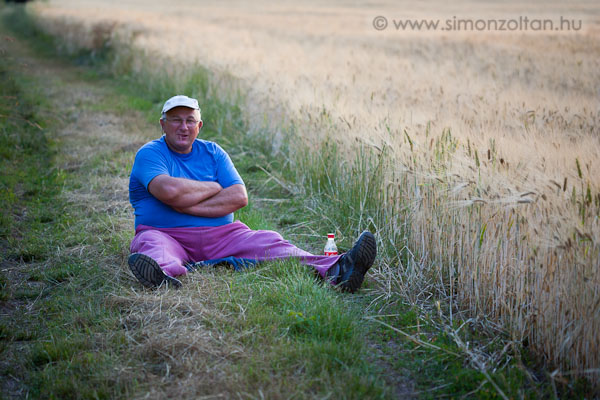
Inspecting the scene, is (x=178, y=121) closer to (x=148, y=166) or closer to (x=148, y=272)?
(x=148, y=166)

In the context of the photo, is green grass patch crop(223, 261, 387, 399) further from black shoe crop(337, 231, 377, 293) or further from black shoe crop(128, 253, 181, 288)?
black shoe crop(128, 253, 181, 288)

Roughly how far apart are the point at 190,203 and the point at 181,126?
0.61m

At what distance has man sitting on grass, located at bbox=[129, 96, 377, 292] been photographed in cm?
439

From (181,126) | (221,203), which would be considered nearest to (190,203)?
(221,203)

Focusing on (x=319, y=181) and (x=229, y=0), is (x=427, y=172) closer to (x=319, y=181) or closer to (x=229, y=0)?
(x=319, y=181)

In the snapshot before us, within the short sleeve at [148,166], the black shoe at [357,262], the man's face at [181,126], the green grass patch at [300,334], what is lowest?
the green grass patch at [300,334]

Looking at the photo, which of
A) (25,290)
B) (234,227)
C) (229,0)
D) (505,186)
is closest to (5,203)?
(25,290)

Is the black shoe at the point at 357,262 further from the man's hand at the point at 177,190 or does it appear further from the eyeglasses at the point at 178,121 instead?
the eyeglasses at the point at 178,121

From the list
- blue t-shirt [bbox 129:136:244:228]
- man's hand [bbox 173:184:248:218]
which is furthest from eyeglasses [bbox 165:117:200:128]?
man's hand [bbox 173:184:248:218]

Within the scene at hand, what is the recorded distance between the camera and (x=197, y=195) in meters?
4.48

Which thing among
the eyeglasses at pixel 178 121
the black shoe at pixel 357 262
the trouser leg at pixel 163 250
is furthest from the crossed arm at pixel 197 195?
the black shoe at pixel 357 262

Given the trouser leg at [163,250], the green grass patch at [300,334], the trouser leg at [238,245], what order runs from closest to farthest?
the green grass patch at [300,334] < the trouser leg at [163,250] < the trouser leg at [238,245]

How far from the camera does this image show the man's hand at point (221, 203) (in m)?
4.54

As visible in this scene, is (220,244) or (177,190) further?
(220,244)
